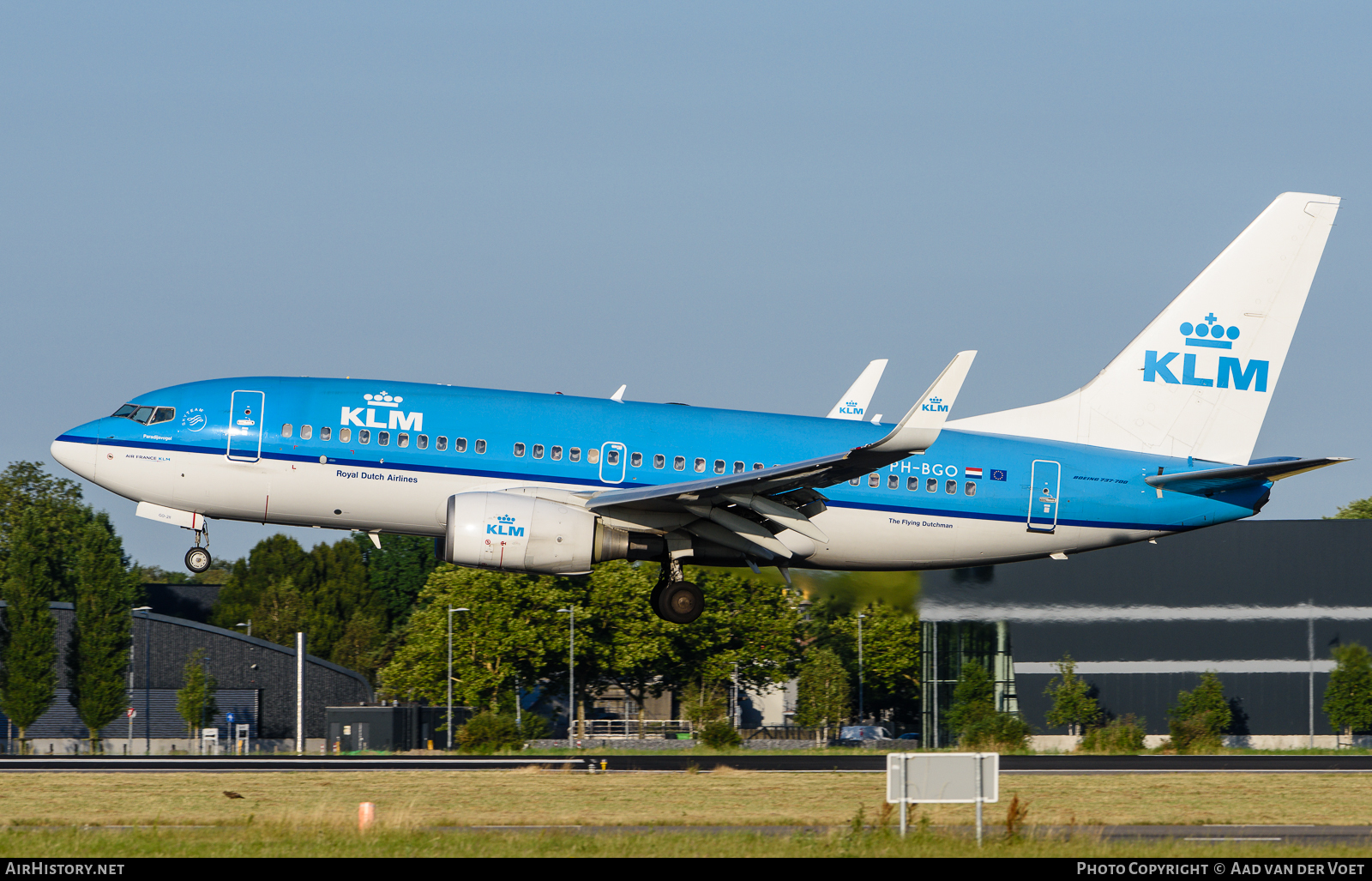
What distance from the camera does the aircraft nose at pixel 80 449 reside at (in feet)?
99.5

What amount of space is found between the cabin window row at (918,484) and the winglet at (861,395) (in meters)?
2.76

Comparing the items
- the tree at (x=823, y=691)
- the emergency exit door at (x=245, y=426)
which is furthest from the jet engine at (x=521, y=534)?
the tree at (x=823, y=691)

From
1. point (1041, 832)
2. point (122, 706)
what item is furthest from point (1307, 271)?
point (122, 706)

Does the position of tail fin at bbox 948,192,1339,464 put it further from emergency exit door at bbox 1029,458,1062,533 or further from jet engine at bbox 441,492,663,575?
jet engine at bbox 441,492,663,575

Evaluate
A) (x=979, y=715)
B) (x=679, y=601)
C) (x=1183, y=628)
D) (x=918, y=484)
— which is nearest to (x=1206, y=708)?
(x=1183, y=628)

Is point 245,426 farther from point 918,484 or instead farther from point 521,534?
point 918,484

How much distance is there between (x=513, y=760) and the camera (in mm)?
39594

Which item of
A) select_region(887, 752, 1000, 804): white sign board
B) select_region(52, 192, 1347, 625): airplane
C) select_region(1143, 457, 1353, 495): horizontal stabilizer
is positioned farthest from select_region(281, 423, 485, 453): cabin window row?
select_region(1143, 457, 1353, 495): horizontal stabilizer

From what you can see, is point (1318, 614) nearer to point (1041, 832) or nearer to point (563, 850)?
point (1041, 832)

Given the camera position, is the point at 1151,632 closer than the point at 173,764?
No

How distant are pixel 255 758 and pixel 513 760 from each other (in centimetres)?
716

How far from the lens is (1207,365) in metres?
35.2

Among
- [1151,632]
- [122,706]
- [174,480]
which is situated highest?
[174,480]

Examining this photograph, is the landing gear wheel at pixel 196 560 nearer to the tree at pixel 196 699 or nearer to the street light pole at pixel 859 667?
the tree at pixel 196 699
